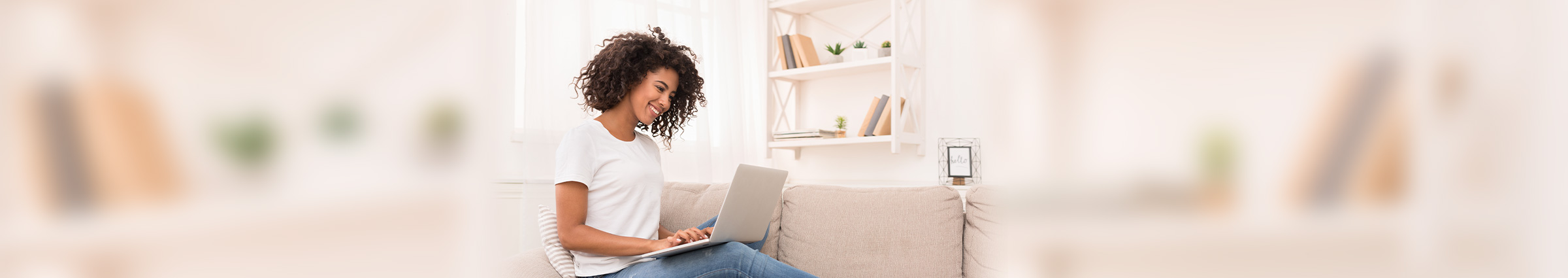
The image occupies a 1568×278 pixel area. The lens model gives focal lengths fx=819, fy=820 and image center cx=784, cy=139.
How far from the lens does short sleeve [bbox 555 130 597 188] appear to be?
158 cm

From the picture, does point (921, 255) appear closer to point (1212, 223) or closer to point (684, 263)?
point (684, 263)

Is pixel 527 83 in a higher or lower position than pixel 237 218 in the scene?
higher

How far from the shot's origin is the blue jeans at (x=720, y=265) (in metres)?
1.56

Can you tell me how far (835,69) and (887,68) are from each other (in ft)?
0.60

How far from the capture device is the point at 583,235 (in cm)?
156

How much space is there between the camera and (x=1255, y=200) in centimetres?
17

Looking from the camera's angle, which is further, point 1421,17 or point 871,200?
point 871,200

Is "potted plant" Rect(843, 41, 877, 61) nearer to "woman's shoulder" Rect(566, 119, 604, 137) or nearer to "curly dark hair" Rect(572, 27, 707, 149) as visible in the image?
"curly dark hair" Rect(572, 27, 707, 149)

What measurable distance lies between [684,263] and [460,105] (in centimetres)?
130

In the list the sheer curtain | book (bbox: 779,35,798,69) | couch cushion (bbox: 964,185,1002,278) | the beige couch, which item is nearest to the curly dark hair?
the sheer curtain

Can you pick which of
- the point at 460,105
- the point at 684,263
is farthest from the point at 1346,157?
the point at 684,263

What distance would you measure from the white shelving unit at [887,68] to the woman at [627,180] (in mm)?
900

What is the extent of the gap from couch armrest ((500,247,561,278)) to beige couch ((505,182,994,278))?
2cm

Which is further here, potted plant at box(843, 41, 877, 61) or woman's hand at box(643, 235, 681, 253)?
potted plant at box(843, 41, 877, 61)
